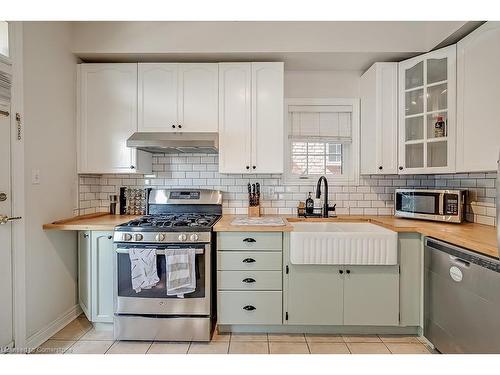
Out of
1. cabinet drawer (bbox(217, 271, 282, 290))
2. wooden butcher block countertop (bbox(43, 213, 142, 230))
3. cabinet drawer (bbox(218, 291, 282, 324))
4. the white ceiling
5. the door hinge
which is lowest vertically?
cabinet drawer (bbox(218, 291, 282, 324))

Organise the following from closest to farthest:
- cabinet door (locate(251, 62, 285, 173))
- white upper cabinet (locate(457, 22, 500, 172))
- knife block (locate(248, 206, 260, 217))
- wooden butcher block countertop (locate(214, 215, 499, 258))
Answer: wooden butcher block countertop (locate(214, 215, 499, 258)) → white upper cabinet (locate(457, 22, 500, 172)) → cabinet door (locate(251, 62, 285, 173)) → knife block (locate(248, 206, 260, 217))

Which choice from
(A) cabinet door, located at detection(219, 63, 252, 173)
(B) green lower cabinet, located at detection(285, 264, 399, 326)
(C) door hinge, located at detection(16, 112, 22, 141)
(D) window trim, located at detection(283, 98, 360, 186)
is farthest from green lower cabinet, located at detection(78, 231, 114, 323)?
(D) window trim, located at detection(283, 98, 360, 186)

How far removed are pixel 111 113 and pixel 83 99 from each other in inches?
10.8

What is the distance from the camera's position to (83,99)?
2.59 metres

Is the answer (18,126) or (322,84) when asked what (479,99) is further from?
(18,126)

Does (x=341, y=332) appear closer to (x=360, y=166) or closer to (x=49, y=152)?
(x=360, y=166)

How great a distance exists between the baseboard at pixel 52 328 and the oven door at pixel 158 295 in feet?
1.87

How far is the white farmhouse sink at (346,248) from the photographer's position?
7.00ft

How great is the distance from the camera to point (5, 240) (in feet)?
6.14

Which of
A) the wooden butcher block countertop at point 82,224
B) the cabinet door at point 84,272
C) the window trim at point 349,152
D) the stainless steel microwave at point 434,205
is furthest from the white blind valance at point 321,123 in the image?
the cabinet door at point 84,272

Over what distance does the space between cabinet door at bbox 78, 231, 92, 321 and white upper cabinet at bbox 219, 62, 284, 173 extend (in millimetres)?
1340

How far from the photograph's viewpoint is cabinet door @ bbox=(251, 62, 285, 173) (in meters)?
2.54

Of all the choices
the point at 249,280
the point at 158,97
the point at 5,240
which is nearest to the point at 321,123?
the point at 158,97

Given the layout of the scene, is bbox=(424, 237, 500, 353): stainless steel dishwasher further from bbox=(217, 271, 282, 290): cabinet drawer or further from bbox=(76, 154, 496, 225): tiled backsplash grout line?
bbox=(217, 271, 282, 290): cabinet drawer
